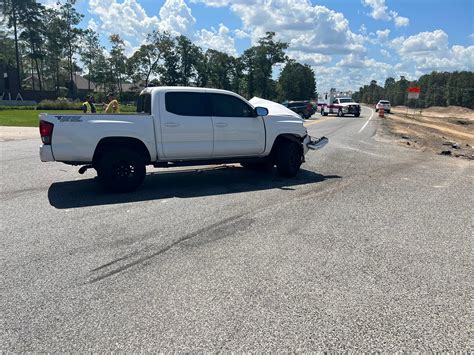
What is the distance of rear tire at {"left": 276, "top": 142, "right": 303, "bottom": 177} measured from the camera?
9.36m

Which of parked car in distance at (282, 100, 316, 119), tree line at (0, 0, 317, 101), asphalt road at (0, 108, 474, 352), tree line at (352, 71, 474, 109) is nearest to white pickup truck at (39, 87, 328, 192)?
asphalt road at (0, 108, 474, 352)

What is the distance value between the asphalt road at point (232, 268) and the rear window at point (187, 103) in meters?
1.49

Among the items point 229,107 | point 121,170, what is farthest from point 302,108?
point 121,170

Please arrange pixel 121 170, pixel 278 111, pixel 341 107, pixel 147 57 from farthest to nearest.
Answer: pixel 147 57 < pixel 341 107 < pixel 278 111 < pixel 121 170

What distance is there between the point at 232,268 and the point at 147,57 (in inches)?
2806

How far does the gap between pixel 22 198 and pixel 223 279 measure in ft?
15.2

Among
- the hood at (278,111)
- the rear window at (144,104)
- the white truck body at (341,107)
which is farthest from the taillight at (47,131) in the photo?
the white truck body at (341,107)

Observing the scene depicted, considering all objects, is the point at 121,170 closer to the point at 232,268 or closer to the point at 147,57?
the point at 232,268

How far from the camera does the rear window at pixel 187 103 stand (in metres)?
7.95

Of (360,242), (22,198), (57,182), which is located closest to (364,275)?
(360,242)

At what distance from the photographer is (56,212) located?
6320 mm

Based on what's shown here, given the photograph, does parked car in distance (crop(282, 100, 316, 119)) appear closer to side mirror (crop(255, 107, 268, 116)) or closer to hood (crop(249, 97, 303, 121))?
hood (crop(249, 97, 303, 121))

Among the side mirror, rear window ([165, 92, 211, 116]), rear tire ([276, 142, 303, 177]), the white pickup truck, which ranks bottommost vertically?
rear tire ([276, 142, 303, 177])

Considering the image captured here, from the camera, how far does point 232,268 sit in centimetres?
444
